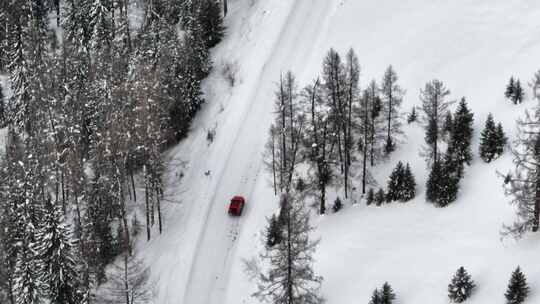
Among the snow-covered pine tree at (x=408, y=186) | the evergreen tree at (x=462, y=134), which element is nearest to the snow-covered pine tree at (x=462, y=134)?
the evergreen tree at (x=462, y=134)

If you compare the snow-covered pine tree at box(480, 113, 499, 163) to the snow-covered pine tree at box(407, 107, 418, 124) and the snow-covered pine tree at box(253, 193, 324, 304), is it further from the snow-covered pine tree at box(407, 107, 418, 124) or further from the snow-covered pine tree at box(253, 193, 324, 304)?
the snow-covered pine tree at box(253, 193, 324, 304)

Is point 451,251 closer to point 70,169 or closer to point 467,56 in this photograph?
point 467,56

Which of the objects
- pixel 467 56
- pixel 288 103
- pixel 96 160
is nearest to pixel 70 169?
pixel 96 160

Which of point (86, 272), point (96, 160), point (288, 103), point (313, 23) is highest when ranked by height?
point (313, 23)

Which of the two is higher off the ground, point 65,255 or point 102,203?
point 102,203

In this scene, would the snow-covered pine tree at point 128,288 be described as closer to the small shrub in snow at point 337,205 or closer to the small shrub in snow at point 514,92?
the small shrub in snow at point 337,205
